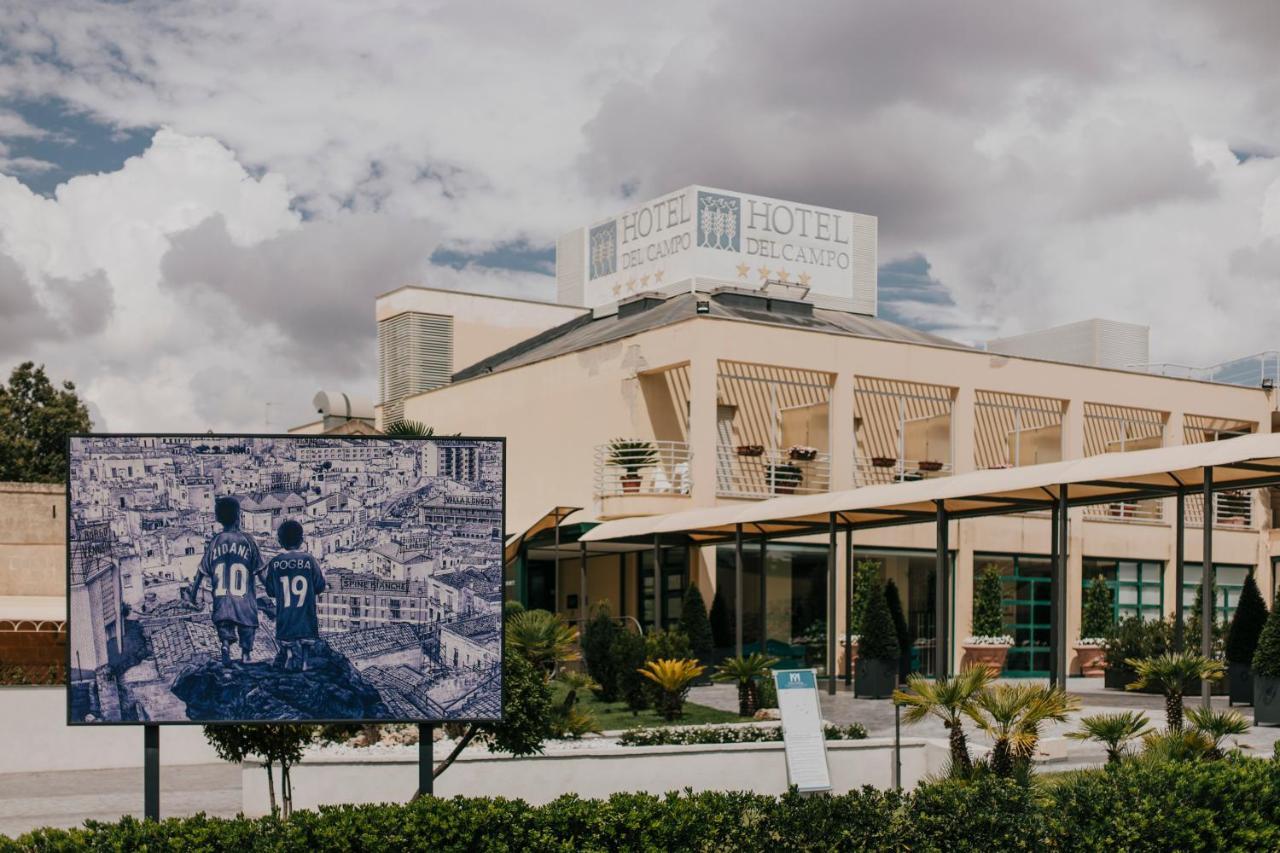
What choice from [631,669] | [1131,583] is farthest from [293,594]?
[1131,583]

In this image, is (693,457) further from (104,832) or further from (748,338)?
(104,832)

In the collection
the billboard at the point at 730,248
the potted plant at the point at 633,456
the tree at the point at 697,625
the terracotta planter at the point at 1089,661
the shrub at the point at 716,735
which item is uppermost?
the billboard at the point at 730,248

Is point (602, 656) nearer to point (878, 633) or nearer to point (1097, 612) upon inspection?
point (878, 633)

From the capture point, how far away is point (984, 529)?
36.0 m

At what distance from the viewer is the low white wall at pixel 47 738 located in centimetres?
2127

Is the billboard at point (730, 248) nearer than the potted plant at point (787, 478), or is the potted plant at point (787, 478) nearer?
the potted plant at point (787, 478)

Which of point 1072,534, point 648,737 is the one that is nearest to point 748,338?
point 1072,534

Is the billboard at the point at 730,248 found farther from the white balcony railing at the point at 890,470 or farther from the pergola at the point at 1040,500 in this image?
the pergola at the point at 1040,500

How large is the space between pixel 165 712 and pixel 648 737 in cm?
870

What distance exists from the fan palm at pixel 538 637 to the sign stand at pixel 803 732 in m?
3.45

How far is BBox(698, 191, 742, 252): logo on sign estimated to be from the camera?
42562 mm

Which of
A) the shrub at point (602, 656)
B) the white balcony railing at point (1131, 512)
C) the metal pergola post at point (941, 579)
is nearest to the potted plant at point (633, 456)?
the shrub at point (602, 656)

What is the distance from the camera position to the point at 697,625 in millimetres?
27594

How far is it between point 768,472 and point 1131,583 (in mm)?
11022
